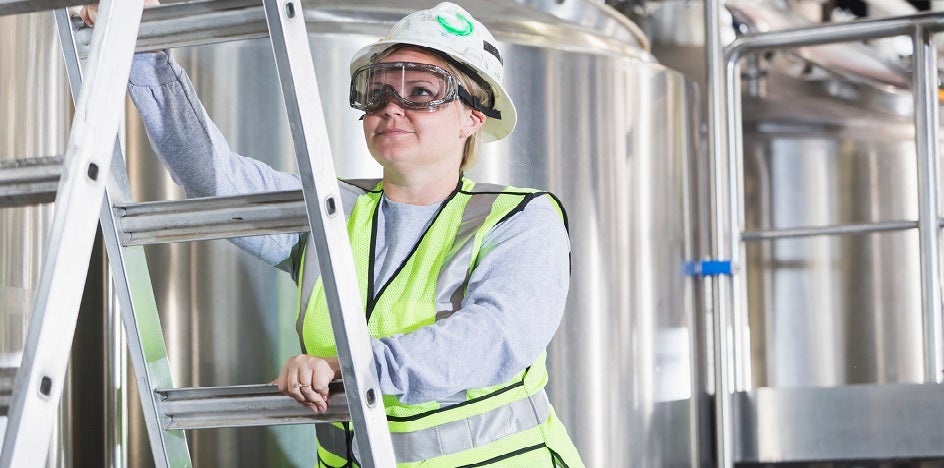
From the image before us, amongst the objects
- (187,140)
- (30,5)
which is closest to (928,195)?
(187,140)

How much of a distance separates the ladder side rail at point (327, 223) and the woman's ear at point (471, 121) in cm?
41

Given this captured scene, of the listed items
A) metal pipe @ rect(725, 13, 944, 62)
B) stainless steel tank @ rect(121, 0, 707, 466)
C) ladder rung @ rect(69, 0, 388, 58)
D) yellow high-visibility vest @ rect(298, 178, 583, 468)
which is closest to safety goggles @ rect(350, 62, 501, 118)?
yellow high-visibility vest @ rect(298, 178, 583, 468)

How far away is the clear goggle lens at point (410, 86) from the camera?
155 centimetres

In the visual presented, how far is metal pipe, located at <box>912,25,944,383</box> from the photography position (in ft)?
9.00

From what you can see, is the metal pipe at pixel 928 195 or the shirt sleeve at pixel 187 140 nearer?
the shirt sleeve at pixel 187 140

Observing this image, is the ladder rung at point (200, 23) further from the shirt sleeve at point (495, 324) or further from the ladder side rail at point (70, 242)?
the shirt sleeve at point (495, 324)

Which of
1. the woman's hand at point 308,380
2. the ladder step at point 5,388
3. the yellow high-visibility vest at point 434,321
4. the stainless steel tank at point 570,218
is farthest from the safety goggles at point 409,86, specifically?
the stainless steel tank at point 570,218

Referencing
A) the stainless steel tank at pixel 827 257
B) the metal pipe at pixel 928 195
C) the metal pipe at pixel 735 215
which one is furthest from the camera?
the stainless steel tank at pixel 827 257

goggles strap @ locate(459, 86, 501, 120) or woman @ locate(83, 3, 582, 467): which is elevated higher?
goggles strap @ locate(459, 86, 501, 120)

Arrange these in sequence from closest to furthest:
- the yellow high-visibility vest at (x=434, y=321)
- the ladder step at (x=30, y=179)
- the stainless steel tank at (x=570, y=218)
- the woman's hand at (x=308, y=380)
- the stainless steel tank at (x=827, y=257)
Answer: the ladder step at (x=30, y=179)
the woman's hand at (x=308, y=380)
the yellow high-visibility vest at (x=434, y=321)
the stainless steel tank at (x=570, y=218)
the stainless steel tank at (x=827, y=257)

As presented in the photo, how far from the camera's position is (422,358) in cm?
131

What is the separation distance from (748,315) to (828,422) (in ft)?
2.45

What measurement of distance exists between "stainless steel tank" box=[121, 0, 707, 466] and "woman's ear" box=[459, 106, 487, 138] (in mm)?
586

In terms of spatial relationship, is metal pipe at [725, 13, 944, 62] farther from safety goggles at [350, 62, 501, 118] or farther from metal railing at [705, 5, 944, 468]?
safety goggles at [350, 62, 501, 118]
